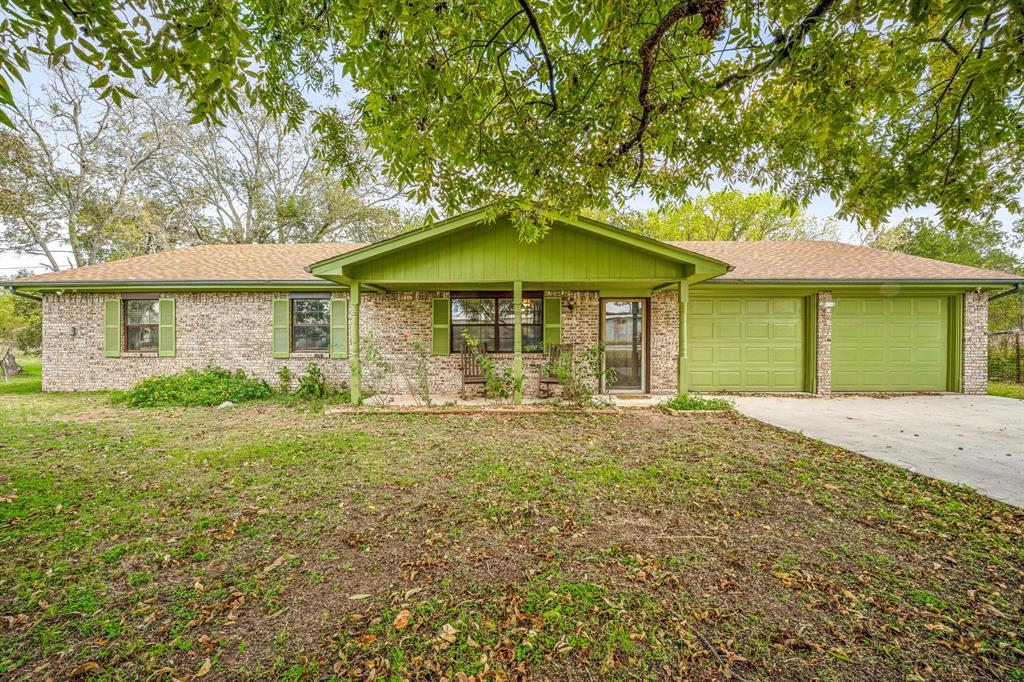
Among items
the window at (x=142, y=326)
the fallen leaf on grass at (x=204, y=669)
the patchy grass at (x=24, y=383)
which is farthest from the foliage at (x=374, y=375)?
the patchy grass at (x=24, y=383)

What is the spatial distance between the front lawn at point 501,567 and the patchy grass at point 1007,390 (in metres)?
8.74

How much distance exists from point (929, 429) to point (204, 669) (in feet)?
29.2

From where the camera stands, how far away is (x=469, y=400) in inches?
343

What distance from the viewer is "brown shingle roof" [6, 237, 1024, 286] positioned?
927 centimetres

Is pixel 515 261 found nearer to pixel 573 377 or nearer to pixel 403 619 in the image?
pixel 573 377

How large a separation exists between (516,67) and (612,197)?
2.18 meters

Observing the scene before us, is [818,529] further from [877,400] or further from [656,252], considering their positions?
[877,400]

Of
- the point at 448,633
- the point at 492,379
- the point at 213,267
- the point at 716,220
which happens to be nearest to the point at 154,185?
the point at 213,267

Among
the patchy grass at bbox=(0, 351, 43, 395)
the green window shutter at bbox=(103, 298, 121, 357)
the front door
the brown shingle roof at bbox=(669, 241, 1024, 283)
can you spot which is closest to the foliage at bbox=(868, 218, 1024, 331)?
the brown shingle roof at bbox=(669, 241, 1024, 283)

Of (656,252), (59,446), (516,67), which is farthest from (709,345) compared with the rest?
(59,446)

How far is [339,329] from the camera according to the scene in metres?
9.96

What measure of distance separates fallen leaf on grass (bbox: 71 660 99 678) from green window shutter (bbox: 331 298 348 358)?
27.3 ft

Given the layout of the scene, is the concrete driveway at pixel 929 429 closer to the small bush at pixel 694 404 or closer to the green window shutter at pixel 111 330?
the small bush at pixel 694 404

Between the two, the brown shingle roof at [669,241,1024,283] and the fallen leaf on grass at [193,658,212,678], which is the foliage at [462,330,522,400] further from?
the fallen leaf on grass at [193,658,212,678]
